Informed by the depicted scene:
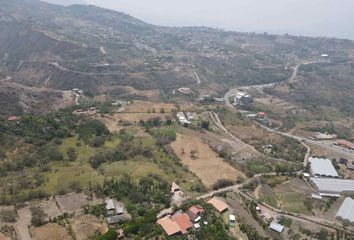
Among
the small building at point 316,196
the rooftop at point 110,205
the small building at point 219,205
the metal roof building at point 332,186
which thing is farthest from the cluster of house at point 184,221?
the metal roof building at point 332,186

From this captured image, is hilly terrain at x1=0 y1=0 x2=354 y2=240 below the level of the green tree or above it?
below

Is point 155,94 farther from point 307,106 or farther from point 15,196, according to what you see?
point 15,196

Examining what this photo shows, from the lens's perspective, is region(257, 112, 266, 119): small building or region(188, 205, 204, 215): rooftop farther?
region(257, 112, 266, 119): small building

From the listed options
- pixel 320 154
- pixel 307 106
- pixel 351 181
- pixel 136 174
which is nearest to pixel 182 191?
pixel 136 174

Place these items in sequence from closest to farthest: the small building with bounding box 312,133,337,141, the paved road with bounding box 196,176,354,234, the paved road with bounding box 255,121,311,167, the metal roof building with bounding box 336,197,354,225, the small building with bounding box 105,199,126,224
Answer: the small building with bounding box 105,199,126,224 < the paved road with bounding box 196,176,354,234 < the metal roof building with bounding box 336,197,354,225 < the paved road with bounding box 255,121,311,167 < the small building with bounding box 312,133,337,141

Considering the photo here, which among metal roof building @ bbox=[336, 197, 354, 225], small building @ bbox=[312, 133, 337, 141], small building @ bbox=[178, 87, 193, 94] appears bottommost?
small building @ bbox=[178, 87, 193, 94]

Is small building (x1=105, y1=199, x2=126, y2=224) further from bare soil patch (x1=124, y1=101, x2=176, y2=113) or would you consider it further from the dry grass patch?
bare soil patch (x1=124, y1=101, x2=176, y2=113)

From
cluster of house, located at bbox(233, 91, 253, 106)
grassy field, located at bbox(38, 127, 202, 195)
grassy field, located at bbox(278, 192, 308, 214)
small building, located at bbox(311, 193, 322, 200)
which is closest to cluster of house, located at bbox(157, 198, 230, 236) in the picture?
grassy field, located at bbox(38, 127, 202, 195)
